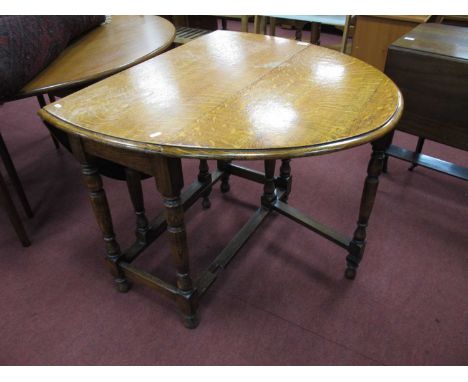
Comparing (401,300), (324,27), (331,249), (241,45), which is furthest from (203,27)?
(401,300)

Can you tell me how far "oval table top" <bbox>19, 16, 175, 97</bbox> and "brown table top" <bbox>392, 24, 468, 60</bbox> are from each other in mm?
1134

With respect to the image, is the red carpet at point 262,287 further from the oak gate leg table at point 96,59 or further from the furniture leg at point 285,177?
the oak gate leg table at point 96,59

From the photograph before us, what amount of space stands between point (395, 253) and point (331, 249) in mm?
281

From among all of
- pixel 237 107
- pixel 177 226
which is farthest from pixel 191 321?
pixel 237 107

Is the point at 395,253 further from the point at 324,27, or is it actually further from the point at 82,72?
the point at 324,27

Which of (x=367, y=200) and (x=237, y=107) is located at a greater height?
(x=237, y=107)

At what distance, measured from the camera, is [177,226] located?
1104 millimetres

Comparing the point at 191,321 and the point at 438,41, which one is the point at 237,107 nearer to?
the point at 191,321

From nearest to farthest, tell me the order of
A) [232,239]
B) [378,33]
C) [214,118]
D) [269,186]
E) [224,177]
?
1. [214,118]
2. [232,239]
3. [269,186]
4. [224,177]
5. [378,33]

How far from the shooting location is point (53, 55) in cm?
147

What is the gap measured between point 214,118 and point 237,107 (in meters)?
0.09

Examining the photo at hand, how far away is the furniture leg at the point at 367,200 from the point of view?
1191 mm

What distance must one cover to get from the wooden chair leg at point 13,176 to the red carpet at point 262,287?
0.23 feet

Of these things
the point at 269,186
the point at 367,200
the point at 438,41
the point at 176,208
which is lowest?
the point at 269,186
